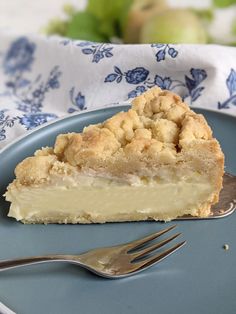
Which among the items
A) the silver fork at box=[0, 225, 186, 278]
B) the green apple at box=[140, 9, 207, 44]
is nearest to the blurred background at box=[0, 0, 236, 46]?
the green apple at box=[140, 9, 207, 44]

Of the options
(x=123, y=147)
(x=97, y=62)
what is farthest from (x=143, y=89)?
(x=123, y=147)

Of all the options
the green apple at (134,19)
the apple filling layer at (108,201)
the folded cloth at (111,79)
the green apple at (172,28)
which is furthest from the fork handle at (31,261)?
the green apple at (134,19)

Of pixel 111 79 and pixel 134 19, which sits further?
pixel 134 19

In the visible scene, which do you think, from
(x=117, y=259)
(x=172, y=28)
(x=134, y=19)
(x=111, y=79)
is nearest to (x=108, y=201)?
(x=117, y=259)

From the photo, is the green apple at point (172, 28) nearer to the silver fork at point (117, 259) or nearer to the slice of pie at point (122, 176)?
the slice of pie at point (122, 176)

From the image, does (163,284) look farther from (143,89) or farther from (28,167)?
(143,89)

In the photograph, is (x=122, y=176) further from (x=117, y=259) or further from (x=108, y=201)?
(x=117, y=259)
